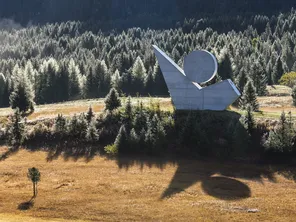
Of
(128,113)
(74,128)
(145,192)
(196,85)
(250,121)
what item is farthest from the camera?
(128,113)

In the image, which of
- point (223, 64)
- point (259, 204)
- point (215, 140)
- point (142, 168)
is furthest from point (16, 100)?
point (223, 64)

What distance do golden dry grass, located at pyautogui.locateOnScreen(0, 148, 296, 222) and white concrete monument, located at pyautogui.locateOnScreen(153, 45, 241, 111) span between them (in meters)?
8.66

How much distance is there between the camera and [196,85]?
45906 mm

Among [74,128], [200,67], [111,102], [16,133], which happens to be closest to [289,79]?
[200,67]

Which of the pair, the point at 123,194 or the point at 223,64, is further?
the point at 223,64

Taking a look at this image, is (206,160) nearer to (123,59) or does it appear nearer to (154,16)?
(123,59)

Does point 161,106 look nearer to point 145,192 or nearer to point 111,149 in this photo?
point 111,149

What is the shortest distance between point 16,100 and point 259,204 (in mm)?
39841

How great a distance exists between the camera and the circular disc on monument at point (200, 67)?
43.6 meters

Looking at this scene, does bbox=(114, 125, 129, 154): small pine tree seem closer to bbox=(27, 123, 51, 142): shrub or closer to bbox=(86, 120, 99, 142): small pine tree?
bbox=(86, 120, 99, 142): small pine tree

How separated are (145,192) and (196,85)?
54.6 ft

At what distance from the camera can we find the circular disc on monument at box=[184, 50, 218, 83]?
43.6 meters

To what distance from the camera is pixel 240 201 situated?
104 ft

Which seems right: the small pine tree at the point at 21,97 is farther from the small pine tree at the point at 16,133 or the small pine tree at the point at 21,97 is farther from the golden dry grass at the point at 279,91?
the golden dry grass at the point at 279,91
